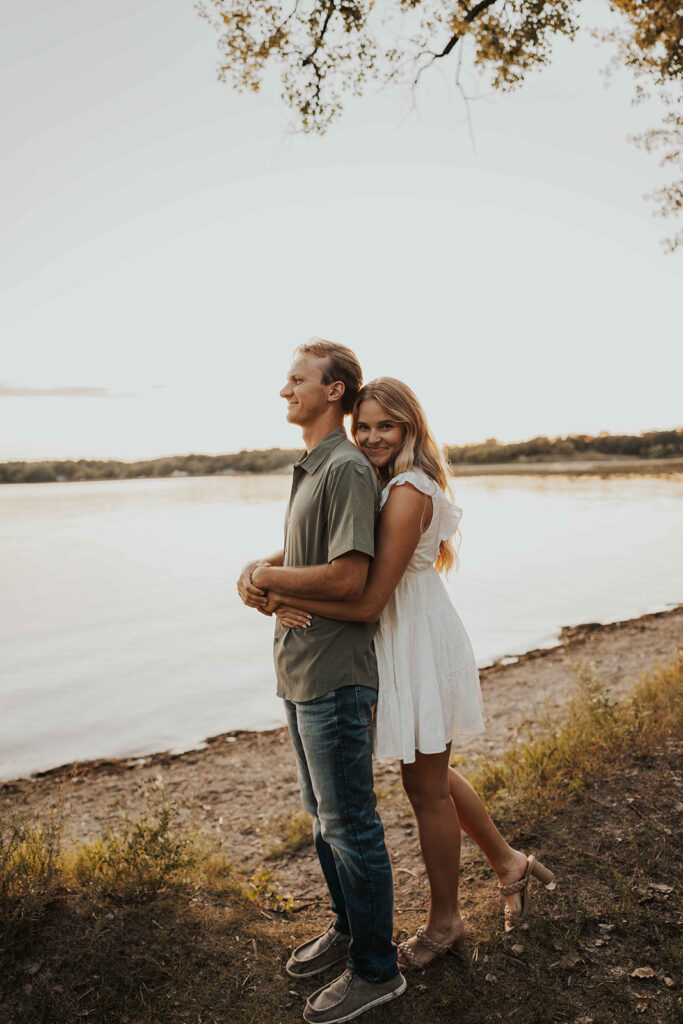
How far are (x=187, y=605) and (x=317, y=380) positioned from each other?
42.2 feet

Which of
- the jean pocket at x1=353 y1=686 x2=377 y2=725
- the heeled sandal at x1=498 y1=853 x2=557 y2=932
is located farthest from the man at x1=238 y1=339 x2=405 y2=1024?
the heeled sandal at x1=498 y1=853 x2=557 y2=932

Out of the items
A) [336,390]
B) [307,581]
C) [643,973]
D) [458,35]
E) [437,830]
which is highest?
[458,35]

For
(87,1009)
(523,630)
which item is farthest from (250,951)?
(523,630)

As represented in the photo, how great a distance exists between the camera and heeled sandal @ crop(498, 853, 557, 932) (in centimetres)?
314

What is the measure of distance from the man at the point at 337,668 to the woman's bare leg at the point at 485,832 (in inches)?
19.1

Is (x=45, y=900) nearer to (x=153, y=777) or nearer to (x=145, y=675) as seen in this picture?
(x=153, y=777)

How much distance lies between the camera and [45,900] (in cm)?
310

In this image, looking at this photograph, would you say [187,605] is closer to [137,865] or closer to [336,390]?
[137,865]

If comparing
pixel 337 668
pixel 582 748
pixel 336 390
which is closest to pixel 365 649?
pixel 337 668

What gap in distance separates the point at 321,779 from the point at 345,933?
2.94 feet

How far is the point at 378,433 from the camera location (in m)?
2.81

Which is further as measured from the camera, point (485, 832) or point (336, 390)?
point (485, 832)

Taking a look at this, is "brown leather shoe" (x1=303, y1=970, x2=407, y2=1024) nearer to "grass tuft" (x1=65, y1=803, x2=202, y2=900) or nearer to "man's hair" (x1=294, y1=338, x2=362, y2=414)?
"grass tuft" (x1=65, y1=803, x2=202, y2=900)

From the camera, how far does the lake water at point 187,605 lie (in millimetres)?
7887
